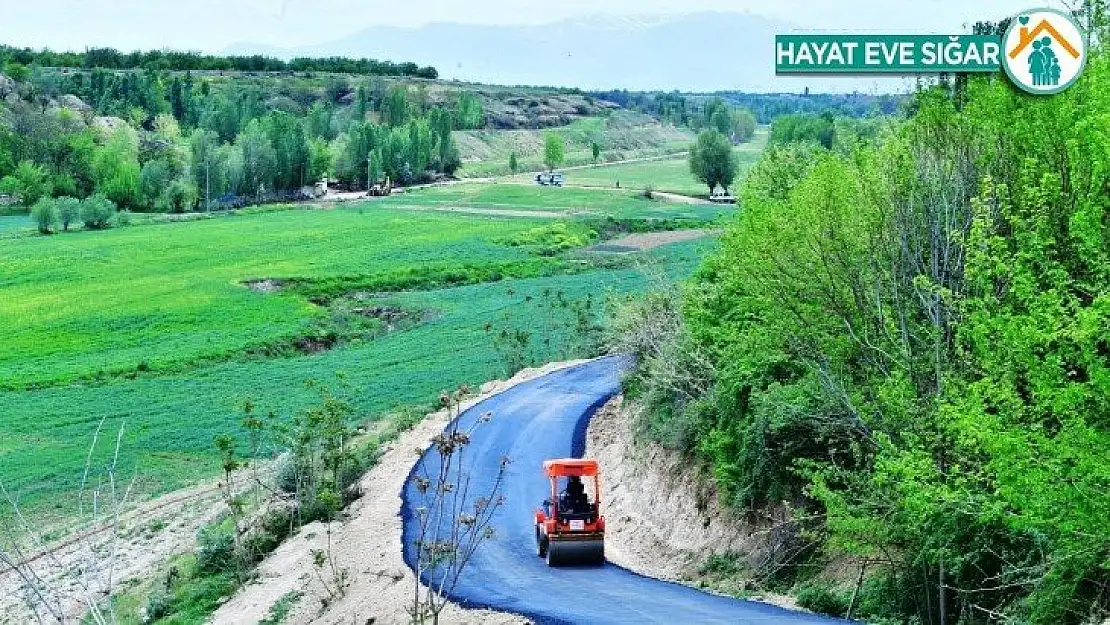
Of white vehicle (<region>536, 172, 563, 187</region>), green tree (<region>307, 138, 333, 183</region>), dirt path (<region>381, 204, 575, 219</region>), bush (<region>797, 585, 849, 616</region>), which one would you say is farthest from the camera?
white vehicle (<region>536, 172, 563, 187</region>)

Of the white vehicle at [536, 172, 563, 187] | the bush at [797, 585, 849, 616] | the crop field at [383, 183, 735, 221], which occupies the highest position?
the white vehicle at [536, 172, 563, 187]

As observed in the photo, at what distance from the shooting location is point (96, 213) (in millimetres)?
131750

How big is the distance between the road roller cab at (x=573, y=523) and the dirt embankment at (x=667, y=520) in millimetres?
1697

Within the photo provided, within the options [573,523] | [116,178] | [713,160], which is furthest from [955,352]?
[116,178]

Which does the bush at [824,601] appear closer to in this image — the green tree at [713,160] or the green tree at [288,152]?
the green tree at [713,160]

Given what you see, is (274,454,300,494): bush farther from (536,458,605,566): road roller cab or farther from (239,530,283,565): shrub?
(536,458,605,566): road roller cab

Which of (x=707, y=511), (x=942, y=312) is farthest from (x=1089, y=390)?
(x=707, y=511)

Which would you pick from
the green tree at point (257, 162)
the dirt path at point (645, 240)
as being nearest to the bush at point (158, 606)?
the dirt path at point (645, 240)

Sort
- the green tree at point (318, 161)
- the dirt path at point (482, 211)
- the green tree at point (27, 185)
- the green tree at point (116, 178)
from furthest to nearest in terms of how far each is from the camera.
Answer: the green tree at point (318, 161)
the green tree at point (116, 178)
the green tree at point (27, 185)
the dirt path at point (482, 211)

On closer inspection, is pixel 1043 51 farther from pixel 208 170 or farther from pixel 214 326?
pixel 208 170

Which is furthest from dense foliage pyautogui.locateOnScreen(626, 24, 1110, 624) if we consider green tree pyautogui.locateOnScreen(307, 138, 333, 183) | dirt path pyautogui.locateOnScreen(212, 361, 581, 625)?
green tree pyautogui.locateOnScreen(307, 138, 333, 183)

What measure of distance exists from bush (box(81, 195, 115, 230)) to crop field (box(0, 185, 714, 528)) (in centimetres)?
396

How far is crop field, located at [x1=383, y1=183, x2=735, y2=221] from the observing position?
140750mm

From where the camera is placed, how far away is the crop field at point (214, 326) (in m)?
55.1
